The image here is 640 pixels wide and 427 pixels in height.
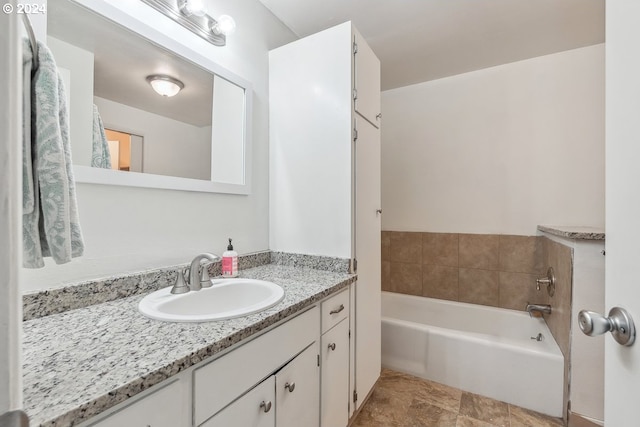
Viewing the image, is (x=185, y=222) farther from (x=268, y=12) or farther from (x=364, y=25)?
(x=364, y=25)

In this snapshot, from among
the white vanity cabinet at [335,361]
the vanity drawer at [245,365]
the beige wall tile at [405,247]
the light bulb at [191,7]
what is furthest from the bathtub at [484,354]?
the light bulb at [191,7]

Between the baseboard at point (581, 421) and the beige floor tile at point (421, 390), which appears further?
the beige floor tile at point (421, 390)

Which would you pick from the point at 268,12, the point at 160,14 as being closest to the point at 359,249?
the point at 160,14

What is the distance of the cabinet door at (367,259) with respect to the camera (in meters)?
1.56

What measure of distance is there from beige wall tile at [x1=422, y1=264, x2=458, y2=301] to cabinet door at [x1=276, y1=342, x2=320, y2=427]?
69.2 inches

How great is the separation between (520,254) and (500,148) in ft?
2.95

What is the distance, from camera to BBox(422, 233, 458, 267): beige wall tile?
2525 millimetres

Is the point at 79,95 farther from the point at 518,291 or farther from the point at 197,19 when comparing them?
the point at 518,291

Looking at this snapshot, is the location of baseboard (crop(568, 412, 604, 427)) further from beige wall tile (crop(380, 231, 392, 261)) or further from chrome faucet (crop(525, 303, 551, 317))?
beige wall tile (crop(380, 231, 392, 261))

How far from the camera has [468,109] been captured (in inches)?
97.9

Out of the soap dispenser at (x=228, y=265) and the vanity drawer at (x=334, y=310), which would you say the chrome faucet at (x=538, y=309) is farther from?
the soap dispenser at (x=228, y=265)

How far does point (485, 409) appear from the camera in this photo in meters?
1.70

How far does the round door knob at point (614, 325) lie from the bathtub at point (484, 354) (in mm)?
1511

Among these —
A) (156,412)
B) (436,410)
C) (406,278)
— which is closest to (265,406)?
(156,412)
